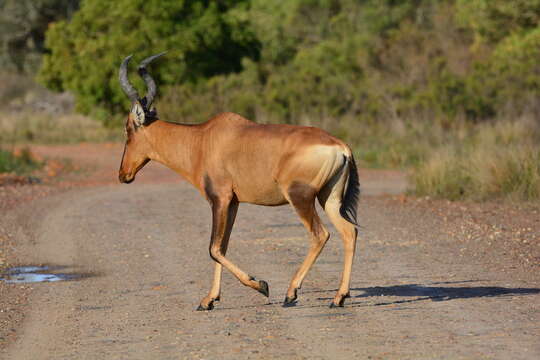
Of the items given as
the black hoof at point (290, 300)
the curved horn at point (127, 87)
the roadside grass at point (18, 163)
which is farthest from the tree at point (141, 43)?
the black hoof at point (290, 300)

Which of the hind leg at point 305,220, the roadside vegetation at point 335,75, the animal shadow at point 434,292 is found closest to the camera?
the hind leg at point 305,220

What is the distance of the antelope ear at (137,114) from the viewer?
9438mm

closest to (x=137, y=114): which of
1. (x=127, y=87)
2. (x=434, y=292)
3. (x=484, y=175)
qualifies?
(x=127, y=87)

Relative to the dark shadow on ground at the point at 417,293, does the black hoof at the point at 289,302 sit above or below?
above

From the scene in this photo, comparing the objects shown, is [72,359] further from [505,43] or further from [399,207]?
[505,43]

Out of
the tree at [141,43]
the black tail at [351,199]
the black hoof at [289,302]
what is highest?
the black tail at [351,199]

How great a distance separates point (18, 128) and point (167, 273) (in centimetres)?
2827

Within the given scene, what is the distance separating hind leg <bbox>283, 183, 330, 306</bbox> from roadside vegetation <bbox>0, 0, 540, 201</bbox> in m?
15.6

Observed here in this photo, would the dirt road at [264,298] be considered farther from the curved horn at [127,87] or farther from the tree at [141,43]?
the tree at [141,43]

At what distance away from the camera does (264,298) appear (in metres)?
9.07

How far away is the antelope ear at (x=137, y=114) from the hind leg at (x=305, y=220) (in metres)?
1.83

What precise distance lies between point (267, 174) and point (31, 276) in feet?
11.2

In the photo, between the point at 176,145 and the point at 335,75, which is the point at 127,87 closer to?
the point at 176,145

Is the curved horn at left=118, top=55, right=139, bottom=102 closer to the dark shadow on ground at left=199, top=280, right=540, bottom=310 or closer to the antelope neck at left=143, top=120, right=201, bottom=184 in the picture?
the antelope neck at left=143, top=120, right=201, bottom=184
